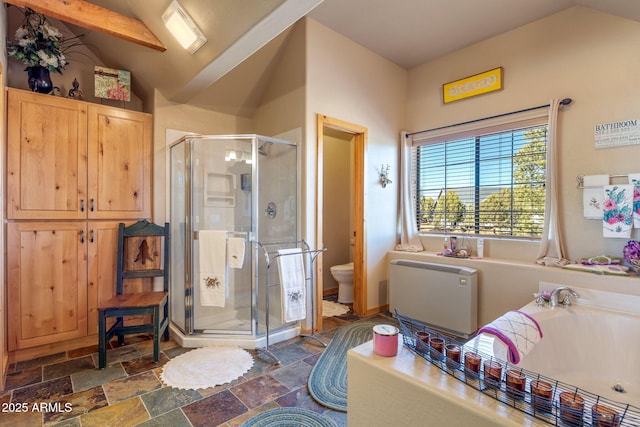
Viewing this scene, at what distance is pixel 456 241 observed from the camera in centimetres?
326

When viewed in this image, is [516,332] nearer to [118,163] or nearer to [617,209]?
[617,209]

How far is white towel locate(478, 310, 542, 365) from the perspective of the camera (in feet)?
5.23

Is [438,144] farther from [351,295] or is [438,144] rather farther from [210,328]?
[210,328]

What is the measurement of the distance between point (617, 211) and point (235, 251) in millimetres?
3038

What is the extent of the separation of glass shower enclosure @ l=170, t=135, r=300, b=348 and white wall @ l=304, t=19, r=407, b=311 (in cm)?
36

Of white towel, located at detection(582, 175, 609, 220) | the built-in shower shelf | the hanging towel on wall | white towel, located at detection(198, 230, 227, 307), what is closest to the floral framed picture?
the built-in shower shelf

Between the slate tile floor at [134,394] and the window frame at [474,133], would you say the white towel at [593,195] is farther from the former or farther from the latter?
the slate tile floor at [134,394]

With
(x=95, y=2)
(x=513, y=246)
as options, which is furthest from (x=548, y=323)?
(x=95, y=2)

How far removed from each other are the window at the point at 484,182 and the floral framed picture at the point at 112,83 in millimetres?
3134

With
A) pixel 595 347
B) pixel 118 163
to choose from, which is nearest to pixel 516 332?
pixel 595 347

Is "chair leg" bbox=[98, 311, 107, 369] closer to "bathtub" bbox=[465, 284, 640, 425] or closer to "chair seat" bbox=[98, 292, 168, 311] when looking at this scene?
"chair seat" bbox=[98, 292, 168, 311]

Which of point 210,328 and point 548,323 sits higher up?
point 548,323

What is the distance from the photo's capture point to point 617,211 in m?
2.34

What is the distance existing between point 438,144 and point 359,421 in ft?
10.1
